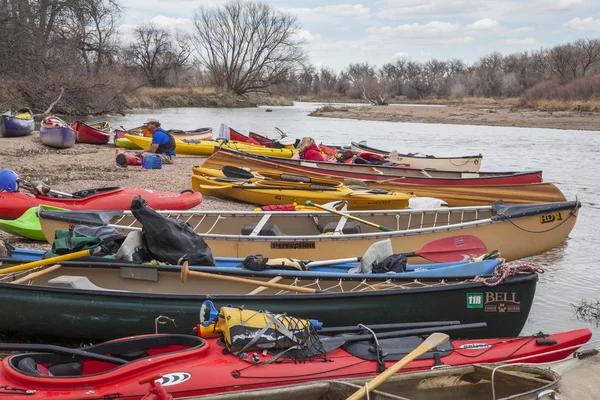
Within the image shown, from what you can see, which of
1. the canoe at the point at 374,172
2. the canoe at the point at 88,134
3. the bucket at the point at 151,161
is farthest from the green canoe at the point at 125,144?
the canoe at the point at 374,172

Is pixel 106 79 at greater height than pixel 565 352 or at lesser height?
greater

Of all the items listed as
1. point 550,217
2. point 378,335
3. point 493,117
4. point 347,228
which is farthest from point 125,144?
point 493,117

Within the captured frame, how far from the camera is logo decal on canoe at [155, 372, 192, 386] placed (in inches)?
161

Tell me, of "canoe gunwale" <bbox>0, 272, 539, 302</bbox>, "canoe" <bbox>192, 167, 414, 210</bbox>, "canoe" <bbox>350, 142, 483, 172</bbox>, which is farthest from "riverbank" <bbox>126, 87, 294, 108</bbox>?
"canoe gunwale" <bbox>0, 272, 539, 302</bbox>

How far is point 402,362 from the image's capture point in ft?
13.8

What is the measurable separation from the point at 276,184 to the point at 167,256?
233 inches

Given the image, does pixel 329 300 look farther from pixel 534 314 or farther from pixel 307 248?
pixel 534 314

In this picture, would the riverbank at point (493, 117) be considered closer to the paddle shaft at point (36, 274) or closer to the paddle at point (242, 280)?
the paddle at point (242, 280)

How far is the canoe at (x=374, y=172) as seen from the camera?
12539 mm

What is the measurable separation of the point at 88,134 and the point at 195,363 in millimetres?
17421

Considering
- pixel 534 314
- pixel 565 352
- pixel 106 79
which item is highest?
pixel 106 79

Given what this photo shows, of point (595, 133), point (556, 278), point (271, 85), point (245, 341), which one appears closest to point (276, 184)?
point (556, 278)

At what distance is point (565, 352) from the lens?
191 inches

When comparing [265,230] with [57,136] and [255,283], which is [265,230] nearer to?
[255,283]
